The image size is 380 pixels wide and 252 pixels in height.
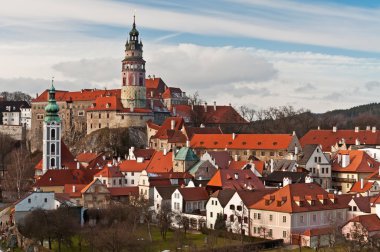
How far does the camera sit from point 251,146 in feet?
246

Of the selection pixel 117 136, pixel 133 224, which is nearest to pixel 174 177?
pixel 133 224

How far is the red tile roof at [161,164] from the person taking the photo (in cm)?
6588

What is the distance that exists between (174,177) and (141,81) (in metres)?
37.2

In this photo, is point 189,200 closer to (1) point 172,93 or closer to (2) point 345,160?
(2) point 345,160

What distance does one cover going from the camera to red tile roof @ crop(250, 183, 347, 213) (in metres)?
44.5

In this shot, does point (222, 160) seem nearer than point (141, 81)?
Yes

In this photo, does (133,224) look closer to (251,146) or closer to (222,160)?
(222,160)

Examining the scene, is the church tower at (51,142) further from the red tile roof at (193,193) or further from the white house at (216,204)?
the white house at (216,204)

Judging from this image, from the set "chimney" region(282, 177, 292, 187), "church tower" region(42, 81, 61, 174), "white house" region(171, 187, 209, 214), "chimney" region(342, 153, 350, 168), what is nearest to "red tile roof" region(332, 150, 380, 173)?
"chimney" region(342, 153, 350, 168)

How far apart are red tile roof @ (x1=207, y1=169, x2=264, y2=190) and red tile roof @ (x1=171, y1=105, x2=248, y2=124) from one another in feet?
145

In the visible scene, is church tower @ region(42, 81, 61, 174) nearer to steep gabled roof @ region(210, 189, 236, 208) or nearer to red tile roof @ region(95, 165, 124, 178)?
red tile roof @ region(95, 165, 124, 178)

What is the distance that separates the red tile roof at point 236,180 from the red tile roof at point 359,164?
11.2 meters

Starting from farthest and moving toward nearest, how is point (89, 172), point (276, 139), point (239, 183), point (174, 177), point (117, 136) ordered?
point (117, 136) → point (276, 139) → point (89, 172) → point (174, 177) → point (239, 183)

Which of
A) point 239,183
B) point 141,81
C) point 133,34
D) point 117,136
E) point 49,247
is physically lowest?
point 49,247
